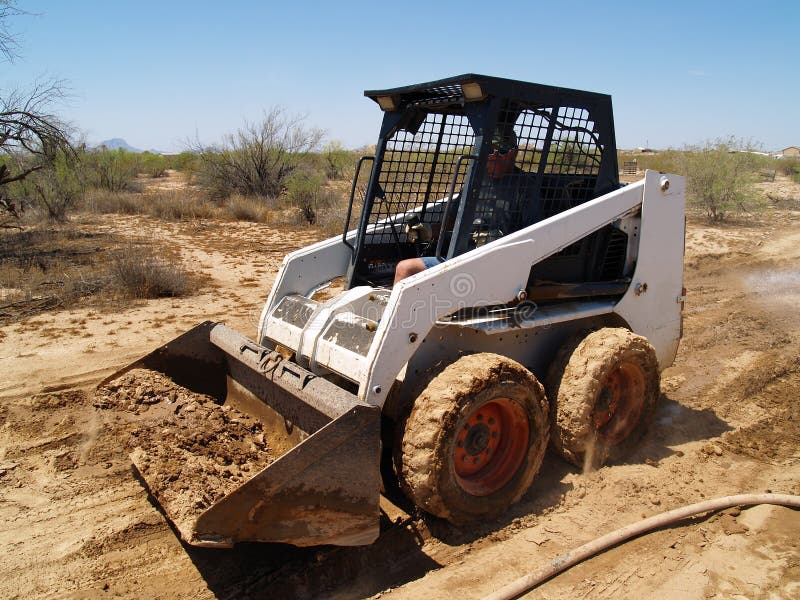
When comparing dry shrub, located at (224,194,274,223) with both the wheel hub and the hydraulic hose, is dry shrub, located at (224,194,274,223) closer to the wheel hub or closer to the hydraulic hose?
the wheel hub

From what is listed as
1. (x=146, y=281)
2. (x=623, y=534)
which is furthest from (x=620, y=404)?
(x=146, y=281)

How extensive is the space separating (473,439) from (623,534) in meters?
0.97

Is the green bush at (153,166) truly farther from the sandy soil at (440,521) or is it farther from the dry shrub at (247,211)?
the sandy soil at (440,521)

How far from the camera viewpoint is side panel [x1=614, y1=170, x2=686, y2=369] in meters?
4.52

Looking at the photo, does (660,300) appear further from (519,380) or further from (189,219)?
(189,219)

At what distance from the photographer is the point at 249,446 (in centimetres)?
373

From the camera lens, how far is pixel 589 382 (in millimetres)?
3904

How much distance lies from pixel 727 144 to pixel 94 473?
19.1 metres

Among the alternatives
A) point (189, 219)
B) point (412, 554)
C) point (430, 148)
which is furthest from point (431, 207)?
point (189, 219)

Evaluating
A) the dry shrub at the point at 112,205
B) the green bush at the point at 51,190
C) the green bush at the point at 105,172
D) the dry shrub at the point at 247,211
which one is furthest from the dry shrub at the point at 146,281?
the green bush at the point at 105,172

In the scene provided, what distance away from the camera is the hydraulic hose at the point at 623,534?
288cm

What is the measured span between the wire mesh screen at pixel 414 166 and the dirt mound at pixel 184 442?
1.83m

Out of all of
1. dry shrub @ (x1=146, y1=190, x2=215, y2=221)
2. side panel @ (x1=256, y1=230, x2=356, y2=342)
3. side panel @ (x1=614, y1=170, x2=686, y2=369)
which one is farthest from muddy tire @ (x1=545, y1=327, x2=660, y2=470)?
dry shrub @ (x1=146, y1=190, x2=215, y2=221)

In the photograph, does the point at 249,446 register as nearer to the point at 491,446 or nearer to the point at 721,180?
the point at 491,446
